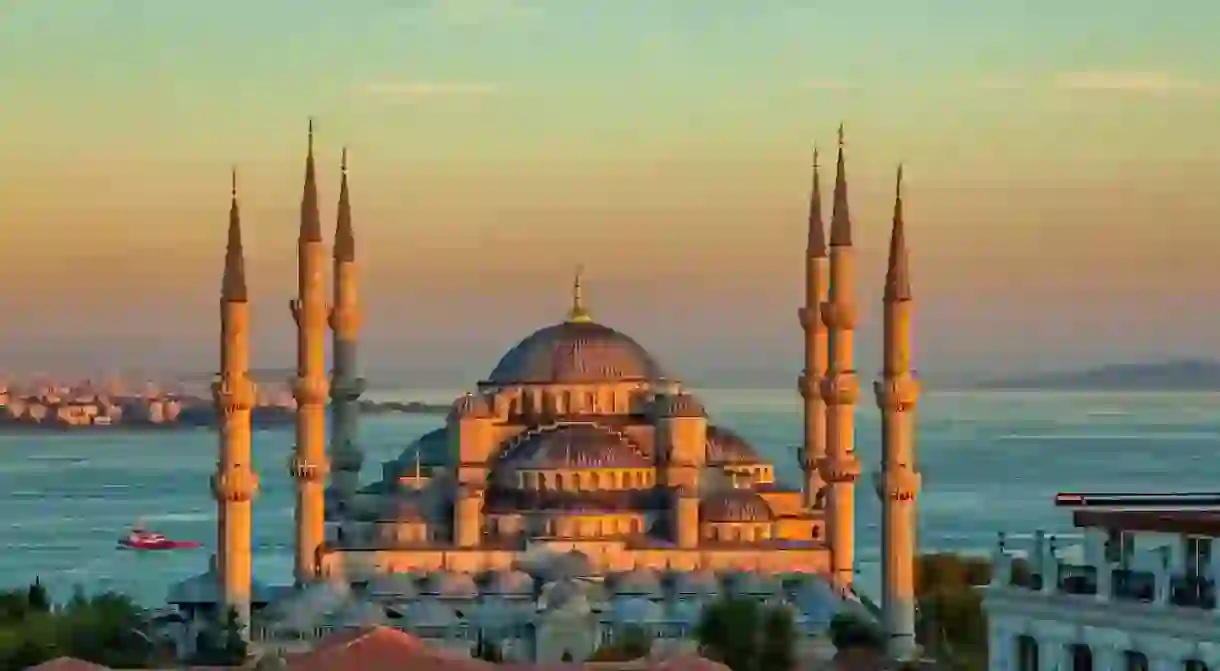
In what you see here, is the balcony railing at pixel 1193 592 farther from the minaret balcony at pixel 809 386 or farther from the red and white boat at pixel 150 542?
the red and white boat at pixel 150 542

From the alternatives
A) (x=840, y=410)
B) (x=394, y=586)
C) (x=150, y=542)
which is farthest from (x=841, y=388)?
(x=150, y=542)

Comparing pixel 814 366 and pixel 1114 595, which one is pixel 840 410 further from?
pixel 1114 595

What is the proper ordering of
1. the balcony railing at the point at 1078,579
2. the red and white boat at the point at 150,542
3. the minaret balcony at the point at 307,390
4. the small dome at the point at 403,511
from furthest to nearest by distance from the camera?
the red and white boat at the point at 150,542
the small dome at the point at 403,511
the minaret balcony at the point at 307,390
the balcony railing at the point at 1078,579

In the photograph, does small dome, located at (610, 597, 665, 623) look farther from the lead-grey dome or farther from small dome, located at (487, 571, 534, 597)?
the lead-grey dome

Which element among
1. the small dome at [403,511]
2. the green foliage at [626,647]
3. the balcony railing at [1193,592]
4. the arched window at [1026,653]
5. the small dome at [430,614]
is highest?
the small dome at [403,511]

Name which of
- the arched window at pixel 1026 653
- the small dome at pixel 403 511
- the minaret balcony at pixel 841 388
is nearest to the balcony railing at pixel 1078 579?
the arched window at pixel 1026 653

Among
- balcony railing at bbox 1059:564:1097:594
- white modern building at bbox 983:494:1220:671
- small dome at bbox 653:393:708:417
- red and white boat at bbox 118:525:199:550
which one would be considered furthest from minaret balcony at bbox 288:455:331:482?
red and white boat at bbox 118:525:199:550

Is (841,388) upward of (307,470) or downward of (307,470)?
upward
